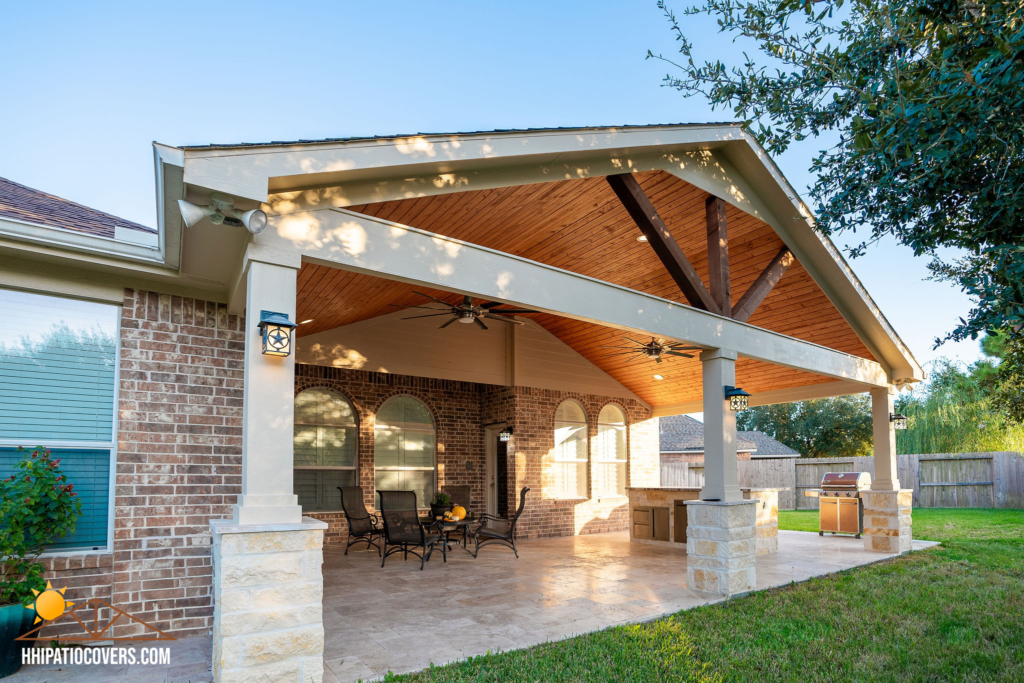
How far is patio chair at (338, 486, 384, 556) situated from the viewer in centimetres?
923

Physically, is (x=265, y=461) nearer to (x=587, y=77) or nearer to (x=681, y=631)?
(x=681, y=631)

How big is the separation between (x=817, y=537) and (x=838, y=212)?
9.14 m

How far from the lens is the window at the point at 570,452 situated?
1248cm

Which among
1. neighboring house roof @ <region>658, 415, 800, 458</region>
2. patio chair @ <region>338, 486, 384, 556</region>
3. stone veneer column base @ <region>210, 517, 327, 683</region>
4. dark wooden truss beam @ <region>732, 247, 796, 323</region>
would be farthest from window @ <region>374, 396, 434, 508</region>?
neighboring house roof @ <region>658, 415, 800, 458</region>

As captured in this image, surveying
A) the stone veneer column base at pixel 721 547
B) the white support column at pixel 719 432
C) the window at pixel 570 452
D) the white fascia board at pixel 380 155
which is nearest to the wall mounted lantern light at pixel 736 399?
the white support column at pixel 719 432

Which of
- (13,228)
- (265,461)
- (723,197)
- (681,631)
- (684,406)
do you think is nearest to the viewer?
(265,461)

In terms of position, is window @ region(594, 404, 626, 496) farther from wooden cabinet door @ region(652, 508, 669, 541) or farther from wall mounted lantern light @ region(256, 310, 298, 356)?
wall mounted lantern light @ region(256, 310, 298, 356)

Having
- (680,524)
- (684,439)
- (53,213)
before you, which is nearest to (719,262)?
(680,524)

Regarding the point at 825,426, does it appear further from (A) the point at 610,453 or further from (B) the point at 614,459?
(A) the point at 610,453

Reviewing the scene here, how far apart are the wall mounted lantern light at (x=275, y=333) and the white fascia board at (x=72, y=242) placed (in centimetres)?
152

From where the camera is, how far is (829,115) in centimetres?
459

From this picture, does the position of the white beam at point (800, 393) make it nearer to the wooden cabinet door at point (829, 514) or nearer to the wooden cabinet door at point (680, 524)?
the wooden cabinet door at point (829, 514)

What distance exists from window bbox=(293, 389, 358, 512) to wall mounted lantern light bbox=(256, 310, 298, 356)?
22.7 feet

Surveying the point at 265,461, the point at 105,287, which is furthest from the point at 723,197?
the point at 105,287
